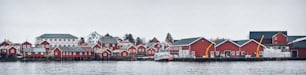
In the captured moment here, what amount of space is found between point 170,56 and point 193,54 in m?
3.24

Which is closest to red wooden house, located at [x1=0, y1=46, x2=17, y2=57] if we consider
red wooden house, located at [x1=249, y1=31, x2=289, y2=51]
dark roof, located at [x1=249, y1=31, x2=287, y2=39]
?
dark roof, located at [x1=249, y1=31, x2=287, y2=39]

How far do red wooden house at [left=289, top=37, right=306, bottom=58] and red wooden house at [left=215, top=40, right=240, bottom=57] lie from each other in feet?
24.7

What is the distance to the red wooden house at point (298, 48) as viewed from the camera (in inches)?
2838

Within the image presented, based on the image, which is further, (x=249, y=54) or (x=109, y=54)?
(x=109, y=54)

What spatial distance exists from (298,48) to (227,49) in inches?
362

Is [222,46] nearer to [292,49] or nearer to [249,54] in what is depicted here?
[249,54]

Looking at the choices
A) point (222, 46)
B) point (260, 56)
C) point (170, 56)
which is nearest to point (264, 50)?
point (260, 56)

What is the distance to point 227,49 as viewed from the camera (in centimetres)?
7112

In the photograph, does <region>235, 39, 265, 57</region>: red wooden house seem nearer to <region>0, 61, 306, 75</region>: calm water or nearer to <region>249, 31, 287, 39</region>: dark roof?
<region>249, 31, 287, 39</region>: dark roof

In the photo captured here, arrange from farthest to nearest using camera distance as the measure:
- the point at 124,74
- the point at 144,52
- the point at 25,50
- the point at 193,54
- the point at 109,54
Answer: the point at 144,52, the point at 109,54, the point at 25,50, the point at 193,54, the point at 124,74

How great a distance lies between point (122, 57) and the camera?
82875 millimetres

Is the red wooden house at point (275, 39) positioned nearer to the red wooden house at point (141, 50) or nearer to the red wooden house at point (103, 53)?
the red wooden house at point (141, 50)

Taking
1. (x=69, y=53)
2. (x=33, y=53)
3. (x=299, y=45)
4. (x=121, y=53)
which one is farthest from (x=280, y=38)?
(x=33, y=53)

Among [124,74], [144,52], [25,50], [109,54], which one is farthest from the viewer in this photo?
[144,52]
